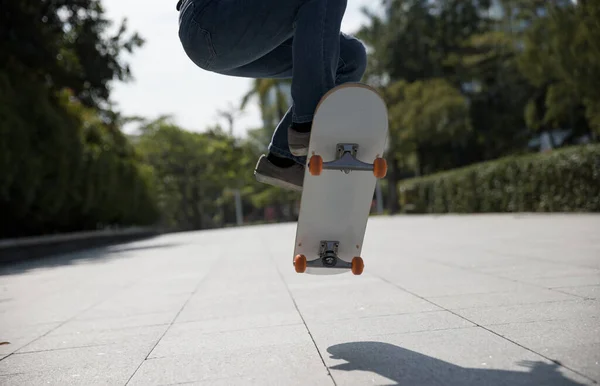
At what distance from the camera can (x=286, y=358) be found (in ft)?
7.86

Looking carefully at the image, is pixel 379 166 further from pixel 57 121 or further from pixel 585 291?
pixel 57 121

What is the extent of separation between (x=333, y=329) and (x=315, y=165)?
3.11ft

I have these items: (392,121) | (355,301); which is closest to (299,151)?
(355,301)

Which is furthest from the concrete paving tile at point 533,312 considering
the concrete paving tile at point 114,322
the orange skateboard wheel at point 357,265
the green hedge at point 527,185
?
the green hedge at point 527,185

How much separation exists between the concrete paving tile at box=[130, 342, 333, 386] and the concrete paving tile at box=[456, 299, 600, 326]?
3.02ft

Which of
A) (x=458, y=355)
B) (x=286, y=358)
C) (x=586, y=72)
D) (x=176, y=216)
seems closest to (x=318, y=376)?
(x=286, y=358)

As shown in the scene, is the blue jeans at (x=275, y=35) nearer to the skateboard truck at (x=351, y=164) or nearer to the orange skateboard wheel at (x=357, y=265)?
the skateboard truck at (x=351, y=164)

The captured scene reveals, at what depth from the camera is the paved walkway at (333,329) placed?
212 centimetres

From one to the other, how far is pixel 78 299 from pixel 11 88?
1026 centimetres

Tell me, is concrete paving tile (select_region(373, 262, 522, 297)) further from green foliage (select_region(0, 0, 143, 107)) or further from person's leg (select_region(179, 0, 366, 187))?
green foliage (select_region(0, 0, 143, 107))

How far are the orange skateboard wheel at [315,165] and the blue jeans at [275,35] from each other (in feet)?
0.67

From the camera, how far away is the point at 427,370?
6.77 feet

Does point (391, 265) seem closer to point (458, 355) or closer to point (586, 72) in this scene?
point (458, 355)

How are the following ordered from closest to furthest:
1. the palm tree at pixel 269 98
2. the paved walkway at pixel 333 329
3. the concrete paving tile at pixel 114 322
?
1. the paved walkway at pixel 333 329
2. the concrete paving tile at pixel 114 322
3. the palm tree at pixel 269 98
